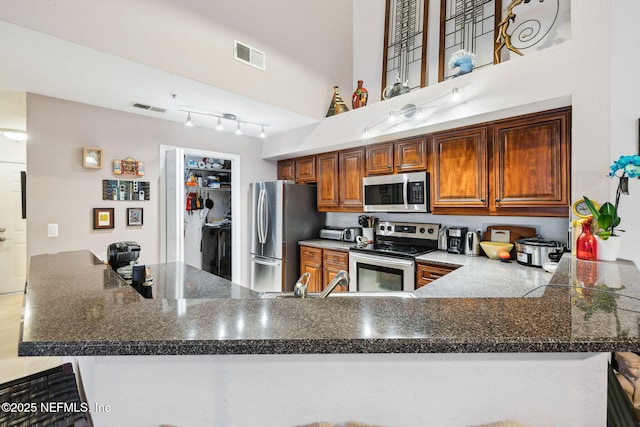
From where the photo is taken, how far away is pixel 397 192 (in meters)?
3.08

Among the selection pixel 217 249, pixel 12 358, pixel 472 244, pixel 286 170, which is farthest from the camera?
pixel 217 249

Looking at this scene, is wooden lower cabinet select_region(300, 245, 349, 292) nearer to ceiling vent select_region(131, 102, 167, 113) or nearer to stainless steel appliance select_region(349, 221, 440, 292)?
stainless steel appliance select_region(349, 221, 440, 292)

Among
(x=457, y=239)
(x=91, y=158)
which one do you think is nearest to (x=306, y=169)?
(x=457, y=239)

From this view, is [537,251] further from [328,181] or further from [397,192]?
[328,181]

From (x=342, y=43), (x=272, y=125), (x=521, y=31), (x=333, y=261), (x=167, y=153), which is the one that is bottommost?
(x=333, y=261)

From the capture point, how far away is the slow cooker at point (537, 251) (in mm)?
2178

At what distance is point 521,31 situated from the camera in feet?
8.46

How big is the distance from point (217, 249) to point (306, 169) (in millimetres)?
1836

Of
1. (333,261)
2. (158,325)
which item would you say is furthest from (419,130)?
(158,325)

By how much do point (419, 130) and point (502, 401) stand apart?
2.45m

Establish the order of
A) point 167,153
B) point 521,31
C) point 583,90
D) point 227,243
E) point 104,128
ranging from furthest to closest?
point 227,243 → point 167,153 → point 104,128 → point 521,31 → point 583,90

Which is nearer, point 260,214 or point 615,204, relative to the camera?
point 615,204

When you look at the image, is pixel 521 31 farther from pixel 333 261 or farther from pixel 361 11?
pixel 333 261

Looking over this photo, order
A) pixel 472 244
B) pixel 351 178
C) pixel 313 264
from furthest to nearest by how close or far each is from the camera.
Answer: pixel 313 264 → pixel 351 178 → pixel 472 244
